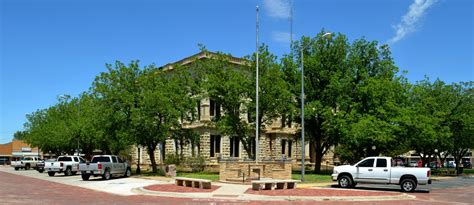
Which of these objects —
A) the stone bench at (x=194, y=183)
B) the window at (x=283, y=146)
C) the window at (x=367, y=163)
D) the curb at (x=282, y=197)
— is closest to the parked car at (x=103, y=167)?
the stone bench at (x=194, y=183)

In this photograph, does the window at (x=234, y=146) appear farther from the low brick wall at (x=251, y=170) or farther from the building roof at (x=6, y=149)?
the building roof at (x=6, y=149)

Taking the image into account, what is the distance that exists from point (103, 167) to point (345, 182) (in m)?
16.7

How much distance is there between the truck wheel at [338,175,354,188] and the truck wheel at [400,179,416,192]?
2833 millimetres

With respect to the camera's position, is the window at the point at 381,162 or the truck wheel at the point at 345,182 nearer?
the window at the point at 381,162

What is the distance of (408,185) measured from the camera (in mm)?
25641

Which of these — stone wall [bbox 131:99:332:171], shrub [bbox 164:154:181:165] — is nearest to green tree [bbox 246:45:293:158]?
stone wall [bbox 131:99:332:171]

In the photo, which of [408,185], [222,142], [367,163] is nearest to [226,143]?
[222,142]

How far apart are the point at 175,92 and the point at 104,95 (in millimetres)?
6197

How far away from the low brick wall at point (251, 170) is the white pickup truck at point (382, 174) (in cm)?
452

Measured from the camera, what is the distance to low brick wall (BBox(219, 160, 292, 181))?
98.0 ft

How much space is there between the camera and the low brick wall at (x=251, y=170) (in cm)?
2988

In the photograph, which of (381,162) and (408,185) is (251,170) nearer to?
(381,162)

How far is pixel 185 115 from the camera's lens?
4244 centimetres

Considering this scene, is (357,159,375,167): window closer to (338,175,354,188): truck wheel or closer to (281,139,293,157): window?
(338,175,354,188): truck wheel
